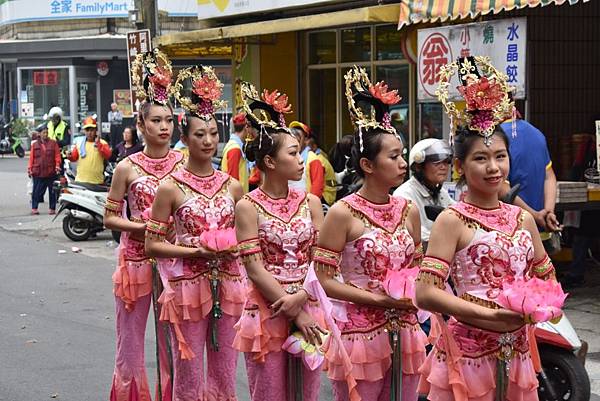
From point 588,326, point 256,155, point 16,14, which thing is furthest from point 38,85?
point 256,155

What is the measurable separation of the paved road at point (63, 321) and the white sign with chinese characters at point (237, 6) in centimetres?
386

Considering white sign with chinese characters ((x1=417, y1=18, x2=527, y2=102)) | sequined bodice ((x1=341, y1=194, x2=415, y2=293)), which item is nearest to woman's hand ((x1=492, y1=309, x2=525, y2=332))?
sequined bodice ((x1=341, y1=194, x2=415, y2=293))

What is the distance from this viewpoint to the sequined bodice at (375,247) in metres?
4.77

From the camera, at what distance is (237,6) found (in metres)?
15.9

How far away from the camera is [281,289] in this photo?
16.8 ft

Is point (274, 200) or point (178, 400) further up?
point (274, 200)

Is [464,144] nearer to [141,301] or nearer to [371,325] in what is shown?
[371,325]

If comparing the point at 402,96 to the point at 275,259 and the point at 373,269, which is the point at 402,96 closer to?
the point at 275,259

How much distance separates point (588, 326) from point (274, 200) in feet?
15.7

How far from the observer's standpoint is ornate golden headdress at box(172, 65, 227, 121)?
6156 mm

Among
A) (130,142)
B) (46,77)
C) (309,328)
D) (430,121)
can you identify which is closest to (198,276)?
(309,328)

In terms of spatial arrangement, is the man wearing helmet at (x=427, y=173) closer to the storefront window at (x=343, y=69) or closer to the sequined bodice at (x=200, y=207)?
the sequined bodice at (x=200, y=207)

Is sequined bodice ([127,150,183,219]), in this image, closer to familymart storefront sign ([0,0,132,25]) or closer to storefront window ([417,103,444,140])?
storefront window ([417,103,444,140])

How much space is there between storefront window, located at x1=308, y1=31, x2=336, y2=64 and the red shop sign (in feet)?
68.1
